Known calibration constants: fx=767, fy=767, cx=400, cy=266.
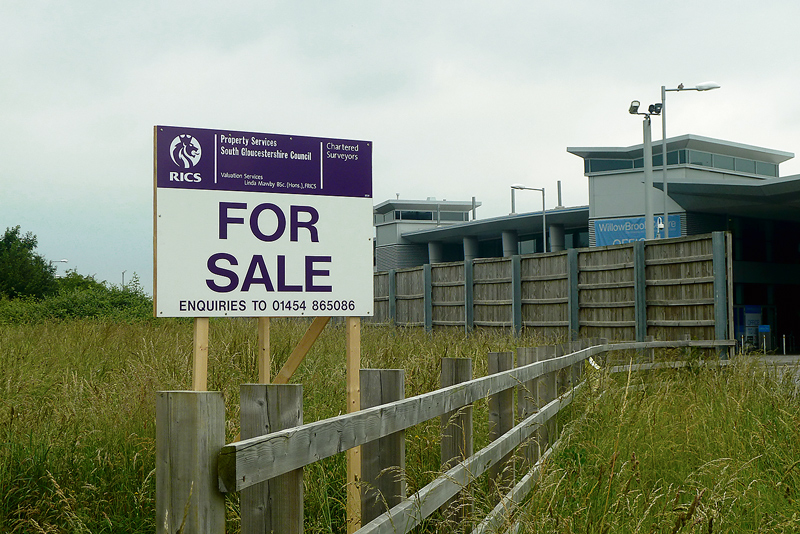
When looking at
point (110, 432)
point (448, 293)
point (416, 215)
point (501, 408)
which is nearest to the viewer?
point (110, 432)

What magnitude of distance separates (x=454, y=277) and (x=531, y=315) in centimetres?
296

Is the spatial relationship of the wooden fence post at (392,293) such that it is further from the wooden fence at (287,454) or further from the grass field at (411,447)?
the wooden fence at (287,454)

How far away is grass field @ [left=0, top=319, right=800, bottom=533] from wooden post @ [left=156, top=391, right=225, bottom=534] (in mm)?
1795

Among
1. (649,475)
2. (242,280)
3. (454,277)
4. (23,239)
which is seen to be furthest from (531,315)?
(23,239)

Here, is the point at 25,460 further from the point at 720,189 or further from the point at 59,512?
the point at 720,189

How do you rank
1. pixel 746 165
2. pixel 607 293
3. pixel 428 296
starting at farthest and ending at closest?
pixel 746 165, pixel 428 296, pixel 607 293

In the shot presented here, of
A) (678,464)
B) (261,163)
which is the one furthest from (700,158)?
(261,163)

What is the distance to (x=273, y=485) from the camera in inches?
87.4

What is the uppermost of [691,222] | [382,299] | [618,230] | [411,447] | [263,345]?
[618,230]

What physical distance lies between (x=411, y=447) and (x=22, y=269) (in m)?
48.8

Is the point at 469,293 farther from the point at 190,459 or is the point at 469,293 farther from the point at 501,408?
the point at 190,459

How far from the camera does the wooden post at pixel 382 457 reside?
299cm

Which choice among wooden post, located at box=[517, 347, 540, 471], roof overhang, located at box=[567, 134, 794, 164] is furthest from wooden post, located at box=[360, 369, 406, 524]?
roof overhang, located at box=[567, 134, 794, 164]

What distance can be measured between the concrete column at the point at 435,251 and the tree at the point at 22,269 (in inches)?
1008
